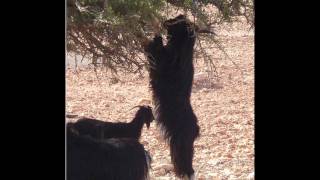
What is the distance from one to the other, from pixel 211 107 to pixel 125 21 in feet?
7.53

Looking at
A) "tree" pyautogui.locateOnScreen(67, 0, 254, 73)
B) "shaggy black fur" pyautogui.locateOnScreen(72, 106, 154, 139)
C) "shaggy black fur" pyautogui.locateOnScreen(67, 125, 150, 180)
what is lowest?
"shaggy black fur" pyautogui.locateOnScreen(67, 125, 150, 180)

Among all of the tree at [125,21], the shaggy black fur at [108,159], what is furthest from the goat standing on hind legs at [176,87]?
the shaggy black fur at [108,159]

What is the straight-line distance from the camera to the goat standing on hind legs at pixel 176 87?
2.12 metres

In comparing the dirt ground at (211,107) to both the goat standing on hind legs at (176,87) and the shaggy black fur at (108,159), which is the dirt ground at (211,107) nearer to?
the goat standing on hind legs at (176,87)

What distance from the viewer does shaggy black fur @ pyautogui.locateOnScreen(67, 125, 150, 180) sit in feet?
6.41

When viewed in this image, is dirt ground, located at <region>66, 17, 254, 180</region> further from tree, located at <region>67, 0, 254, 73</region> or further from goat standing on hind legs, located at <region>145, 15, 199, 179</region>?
tree, located at <region>67, 0, 254, 73</region>

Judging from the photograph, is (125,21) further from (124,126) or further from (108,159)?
(124,126)

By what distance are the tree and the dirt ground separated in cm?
50

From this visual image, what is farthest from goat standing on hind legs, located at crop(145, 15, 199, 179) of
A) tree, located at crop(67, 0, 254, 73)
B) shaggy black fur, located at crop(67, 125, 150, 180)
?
shaggy black fur, located at crop(67, 125, 150, 180)

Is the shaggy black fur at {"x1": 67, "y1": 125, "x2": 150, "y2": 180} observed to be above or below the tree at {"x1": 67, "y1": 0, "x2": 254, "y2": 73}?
below
